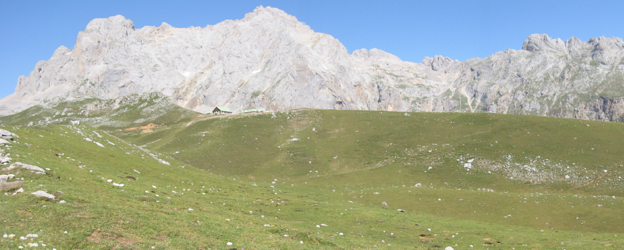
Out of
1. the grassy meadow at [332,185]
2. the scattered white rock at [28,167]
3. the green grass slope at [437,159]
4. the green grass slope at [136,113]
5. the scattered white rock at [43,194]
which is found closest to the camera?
the grassy meadow at [332,185]

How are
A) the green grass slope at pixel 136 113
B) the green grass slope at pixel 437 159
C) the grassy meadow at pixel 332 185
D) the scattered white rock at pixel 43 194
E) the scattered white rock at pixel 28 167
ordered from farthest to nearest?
1. the green grass slope at pixel 136 113
2. the green grass slope at pixel 437 159
3. the scattered white rock at pixel 28 167
4. the scattered white rock at pixel 43 194
5. the grassy meadow at pixel 332 185

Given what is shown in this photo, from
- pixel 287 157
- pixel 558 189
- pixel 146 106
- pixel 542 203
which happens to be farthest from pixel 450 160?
pixel 146 106

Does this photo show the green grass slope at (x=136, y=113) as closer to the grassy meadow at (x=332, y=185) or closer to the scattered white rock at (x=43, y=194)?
the grassy meadow at (x=332, y=185)

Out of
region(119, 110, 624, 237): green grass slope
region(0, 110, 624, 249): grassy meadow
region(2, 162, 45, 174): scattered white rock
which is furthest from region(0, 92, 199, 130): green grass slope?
region(2, 162, 45, 174): scattered white rock

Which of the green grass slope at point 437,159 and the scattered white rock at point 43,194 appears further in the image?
the green grass slope at point 437,159

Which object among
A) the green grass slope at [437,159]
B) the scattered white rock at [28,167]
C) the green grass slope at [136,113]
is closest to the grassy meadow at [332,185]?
the green grass slope at [437,159]

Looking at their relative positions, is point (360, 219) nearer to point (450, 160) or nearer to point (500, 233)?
point (500, 233)

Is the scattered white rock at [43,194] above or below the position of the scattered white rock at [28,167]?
below

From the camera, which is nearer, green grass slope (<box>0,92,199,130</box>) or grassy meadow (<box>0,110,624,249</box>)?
grassy meadow (<box>0,110,624,249</box>)

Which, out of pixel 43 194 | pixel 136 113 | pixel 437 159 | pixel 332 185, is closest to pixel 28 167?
pixel 43 194

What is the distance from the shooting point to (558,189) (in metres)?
48.0

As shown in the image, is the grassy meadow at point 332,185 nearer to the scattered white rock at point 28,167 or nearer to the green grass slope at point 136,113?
the scattered white rock at point 28,167

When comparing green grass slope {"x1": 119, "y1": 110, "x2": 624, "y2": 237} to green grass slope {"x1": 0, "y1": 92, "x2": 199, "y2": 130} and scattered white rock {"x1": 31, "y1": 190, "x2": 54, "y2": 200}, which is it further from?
scattered white rock {"x1": 31, "y1": 190, "x2": 54, "y2": 200}

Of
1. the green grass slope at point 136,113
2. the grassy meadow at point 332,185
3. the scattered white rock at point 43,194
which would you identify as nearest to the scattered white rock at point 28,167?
the grassy meadow at point 332,185
